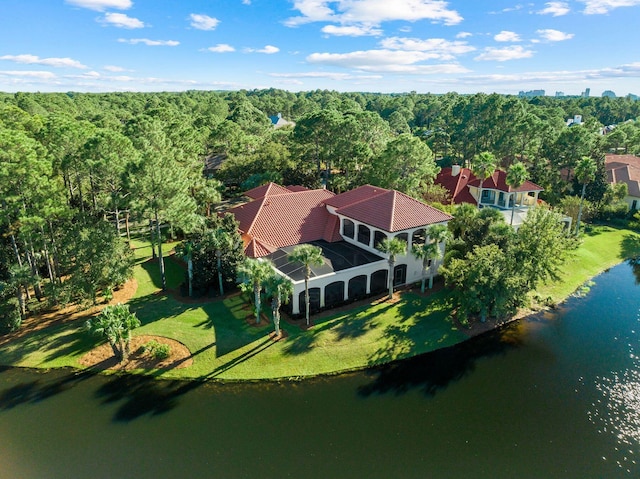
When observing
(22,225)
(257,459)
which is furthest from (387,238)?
(22,225)

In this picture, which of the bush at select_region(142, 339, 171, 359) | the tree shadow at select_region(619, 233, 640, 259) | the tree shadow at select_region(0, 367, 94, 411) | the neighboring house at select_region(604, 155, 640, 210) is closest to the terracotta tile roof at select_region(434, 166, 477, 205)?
the tree shadow at select_region(619, 233, 640, 259)

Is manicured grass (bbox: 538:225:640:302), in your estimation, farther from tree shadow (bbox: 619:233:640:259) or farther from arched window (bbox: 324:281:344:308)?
arched window (bbox: 324:281:344:308)

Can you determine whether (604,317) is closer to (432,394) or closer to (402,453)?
(432,394)

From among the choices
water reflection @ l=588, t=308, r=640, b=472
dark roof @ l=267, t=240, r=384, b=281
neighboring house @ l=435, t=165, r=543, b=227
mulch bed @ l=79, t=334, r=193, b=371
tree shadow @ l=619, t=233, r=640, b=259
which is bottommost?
water reflection @ l=588, t=308, r=640, b=472

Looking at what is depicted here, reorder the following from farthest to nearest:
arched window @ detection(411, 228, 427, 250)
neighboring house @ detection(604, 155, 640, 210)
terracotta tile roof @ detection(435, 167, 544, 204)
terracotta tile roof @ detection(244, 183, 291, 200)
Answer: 1. neighboring house @ detection(604, 155, 640, 210)
2. terracotta tile roof @ detection(435, 167, 544, 204)
3. terracotta tile roof @ detection(244, 183, 291, 200)
4. arched window @ detection(411, 228, 427, 250)

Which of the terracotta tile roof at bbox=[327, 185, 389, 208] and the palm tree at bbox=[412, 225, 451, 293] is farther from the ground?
the terracotta tile roof at bbox=[327, 185, 389, 208]

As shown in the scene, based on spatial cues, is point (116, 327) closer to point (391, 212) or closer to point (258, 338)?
point (258, 338)
